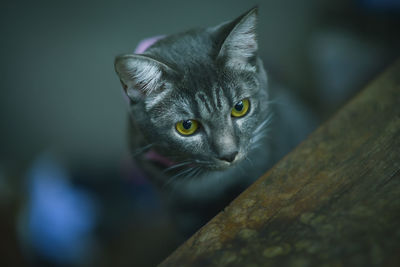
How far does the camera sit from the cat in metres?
1.00

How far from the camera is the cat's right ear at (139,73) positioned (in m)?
0.92

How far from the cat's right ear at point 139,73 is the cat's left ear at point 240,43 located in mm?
190

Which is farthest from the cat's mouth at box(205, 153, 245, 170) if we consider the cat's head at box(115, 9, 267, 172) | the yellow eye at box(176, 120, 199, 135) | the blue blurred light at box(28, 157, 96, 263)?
the blue blurred light at box(28, 157, 96, 263)

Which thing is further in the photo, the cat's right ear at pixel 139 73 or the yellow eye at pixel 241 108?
the yellow eye at pixel 241 108

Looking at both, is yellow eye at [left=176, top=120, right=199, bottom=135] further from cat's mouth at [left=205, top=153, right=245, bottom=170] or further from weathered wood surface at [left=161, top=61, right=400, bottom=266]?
weathered wood surface at [left=161, top=61, right=400, bottom=266]

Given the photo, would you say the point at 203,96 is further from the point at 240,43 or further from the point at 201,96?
the point at 240,43

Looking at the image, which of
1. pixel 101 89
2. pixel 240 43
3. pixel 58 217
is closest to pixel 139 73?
pixel 240 43

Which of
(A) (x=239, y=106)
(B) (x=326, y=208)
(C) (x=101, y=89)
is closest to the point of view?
(B) (x=326, y=208)

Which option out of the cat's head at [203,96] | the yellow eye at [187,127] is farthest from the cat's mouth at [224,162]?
the yellow eye at [187,127]

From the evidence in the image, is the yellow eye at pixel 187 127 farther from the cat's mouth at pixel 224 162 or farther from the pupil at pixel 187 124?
the cat's mouth at pixel 224 162

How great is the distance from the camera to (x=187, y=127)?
3.43ft

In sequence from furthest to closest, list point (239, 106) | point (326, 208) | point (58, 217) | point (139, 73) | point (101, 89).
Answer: point (101, 89)
point (58, 217)
point (239, 106)
point (139, 73)
point (326, 208)

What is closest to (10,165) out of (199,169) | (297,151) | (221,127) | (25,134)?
(25,134)

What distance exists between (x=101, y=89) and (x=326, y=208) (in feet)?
6.58
